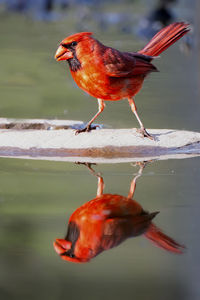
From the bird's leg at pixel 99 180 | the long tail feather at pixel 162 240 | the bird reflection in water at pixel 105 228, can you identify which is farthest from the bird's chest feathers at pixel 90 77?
the long tail feather at pixel 162 240

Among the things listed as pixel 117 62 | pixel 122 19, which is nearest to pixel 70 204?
pixel 117 62

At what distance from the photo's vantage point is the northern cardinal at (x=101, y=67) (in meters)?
2.86

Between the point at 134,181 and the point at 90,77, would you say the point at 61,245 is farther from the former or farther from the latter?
the point at 90,77

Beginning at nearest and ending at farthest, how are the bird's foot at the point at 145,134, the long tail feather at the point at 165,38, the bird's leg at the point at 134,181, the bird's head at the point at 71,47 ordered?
the bird's leg at the point at 134,181, the bird's head at the point at 71,47, the bird's foot at the point at 145,134, the long tail feather at the point at 165,38

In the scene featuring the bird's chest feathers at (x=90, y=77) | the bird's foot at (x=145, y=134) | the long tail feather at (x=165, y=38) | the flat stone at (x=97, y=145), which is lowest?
the flat stone at (x=97, y=145)

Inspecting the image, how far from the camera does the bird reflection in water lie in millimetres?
1822

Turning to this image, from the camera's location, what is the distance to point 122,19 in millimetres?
9547

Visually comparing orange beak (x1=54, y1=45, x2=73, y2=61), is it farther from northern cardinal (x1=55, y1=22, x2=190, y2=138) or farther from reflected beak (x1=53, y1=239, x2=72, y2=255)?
reflected beak (x1=53, y1=239, x2=72, y2=255)

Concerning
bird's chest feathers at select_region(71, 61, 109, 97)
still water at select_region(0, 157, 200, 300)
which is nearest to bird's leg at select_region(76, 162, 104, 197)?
still water at select_region(0, 157, 200, 300)

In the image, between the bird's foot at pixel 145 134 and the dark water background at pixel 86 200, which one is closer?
the dark water background at pixel 86 200

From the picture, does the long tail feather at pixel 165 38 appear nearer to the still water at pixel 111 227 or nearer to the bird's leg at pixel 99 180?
the still water at pixel 111 227

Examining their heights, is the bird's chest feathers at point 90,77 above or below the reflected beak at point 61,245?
above

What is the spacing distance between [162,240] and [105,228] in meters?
0.18

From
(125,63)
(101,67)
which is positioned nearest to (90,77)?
(101,67)
